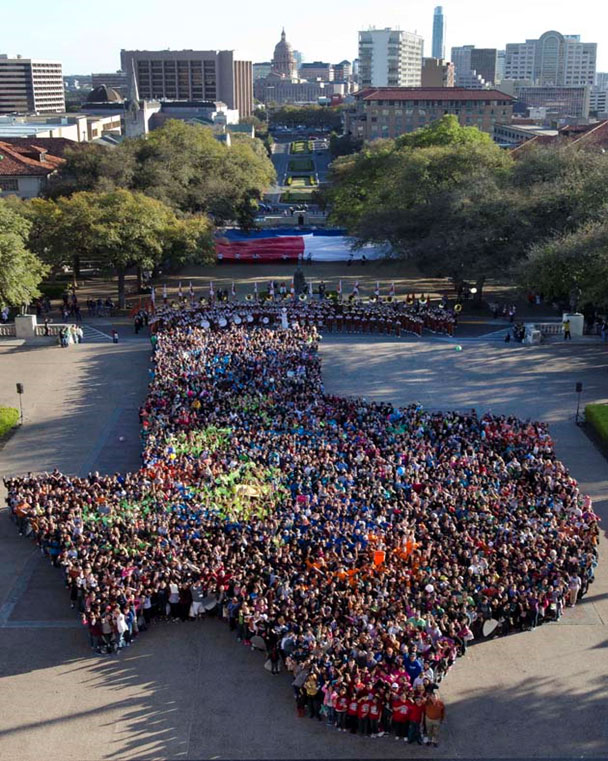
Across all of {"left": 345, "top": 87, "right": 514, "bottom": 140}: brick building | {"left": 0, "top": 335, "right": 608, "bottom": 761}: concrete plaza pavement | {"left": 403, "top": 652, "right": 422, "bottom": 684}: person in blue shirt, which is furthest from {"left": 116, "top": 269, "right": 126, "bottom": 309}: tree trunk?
{"left": 345, "top": 87, "right": 514, "bottom": 140}: brick building

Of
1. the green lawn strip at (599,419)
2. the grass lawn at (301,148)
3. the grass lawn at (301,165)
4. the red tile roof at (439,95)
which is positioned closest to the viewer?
the green lawn strip at (599,419)

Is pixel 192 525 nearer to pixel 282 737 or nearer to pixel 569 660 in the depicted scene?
pixel 282 737

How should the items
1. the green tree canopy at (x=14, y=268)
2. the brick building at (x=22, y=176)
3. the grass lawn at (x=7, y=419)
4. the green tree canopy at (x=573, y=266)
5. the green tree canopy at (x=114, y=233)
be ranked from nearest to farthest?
1. the grass lawn at (x=7, y=419)
2. the green tree canopy at (x=573, y=266)
3. the green tree canopy at (x=14, y=268)
4. the green tree canopy at (x=114, y=233)
5. the brick building at (x=22, y=176)

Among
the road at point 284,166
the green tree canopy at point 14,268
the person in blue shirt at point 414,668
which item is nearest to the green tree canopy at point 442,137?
the road at point 284,166

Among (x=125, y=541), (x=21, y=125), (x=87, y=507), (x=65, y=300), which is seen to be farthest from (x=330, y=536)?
(x=21, y=125)

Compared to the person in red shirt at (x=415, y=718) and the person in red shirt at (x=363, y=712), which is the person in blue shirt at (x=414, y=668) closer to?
the person in red shirt at (x=415, y=718)

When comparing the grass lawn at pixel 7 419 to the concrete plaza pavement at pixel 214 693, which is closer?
the concrete plaza pavement at pixel 214 693

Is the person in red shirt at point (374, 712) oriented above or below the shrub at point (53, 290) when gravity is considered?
below
